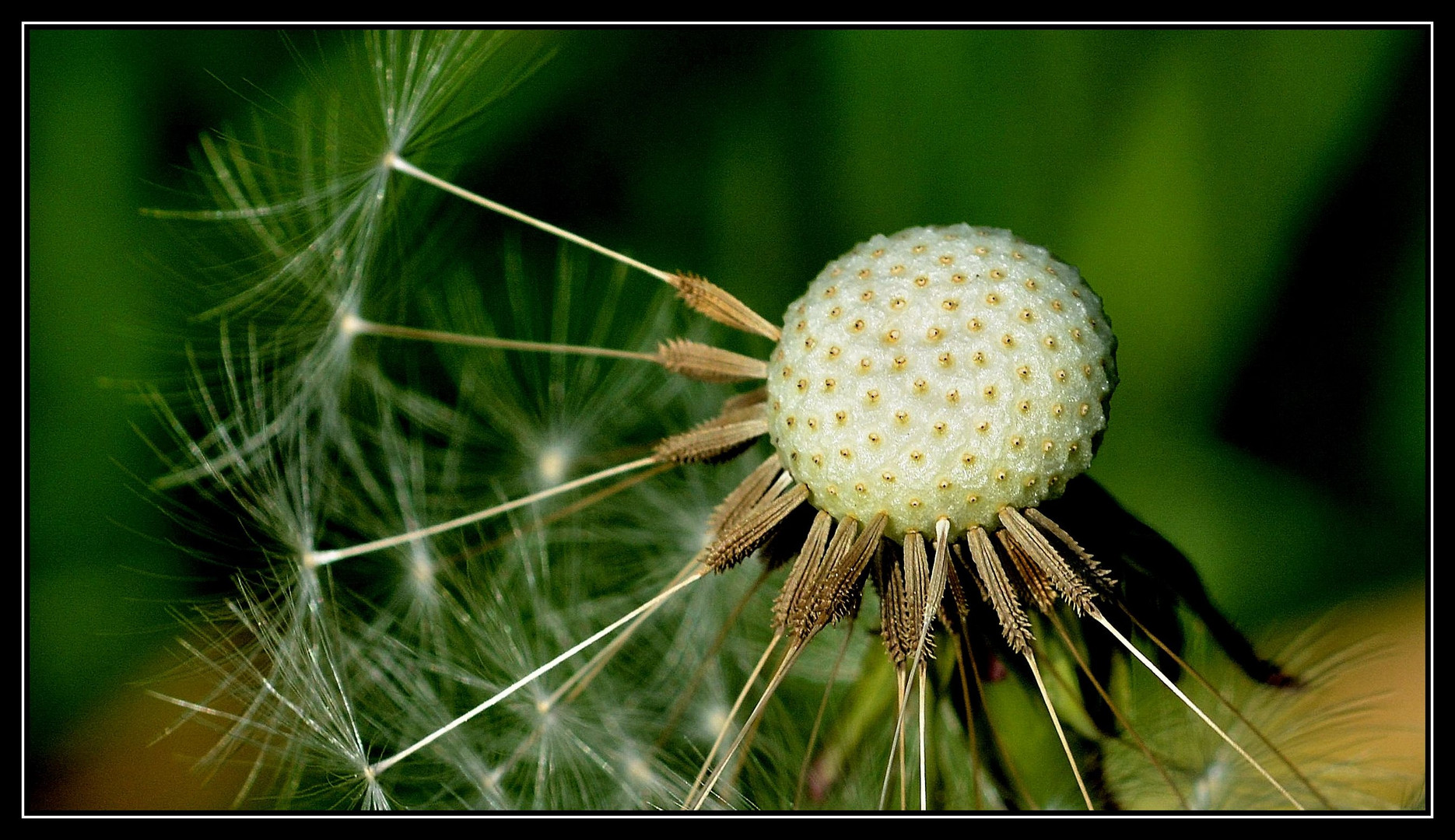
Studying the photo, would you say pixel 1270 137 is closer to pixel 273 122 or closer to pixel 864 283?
pixel 864 283

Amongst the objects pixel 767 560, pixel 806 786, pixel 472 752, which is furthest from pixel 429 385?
pixel 806 786

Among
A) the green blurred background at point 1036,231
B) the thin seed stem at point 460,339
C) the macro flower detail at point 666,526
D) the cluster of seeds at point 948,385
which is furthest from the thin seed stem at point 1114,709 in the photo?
the thin seed stem at point 460,339

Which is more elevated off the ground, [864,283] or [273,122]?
[273,122]

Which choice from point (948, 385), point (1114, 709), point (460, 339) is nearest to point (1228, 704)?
point (1114, 709)

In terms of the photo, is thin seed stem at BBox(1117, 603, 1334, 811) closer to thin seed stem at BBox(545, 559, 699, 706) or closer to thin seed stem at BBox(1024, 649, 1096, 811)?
thin seed stem at BBox(1024, 649, 1096, 811)

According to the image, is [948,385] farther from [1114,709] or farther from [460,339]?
[460,339]

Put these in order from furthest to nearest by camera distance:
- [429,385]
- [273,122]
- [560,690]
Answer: [429,385] → [273,122] → [560,690]

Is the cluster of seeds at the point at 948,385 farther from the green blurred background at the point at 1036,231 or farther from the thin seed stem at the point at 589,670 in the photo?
the green blurred background at the point at 1036,231
